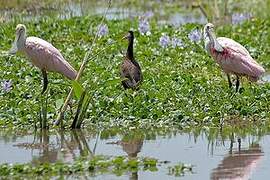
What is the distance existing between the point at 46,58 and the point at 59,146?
3.16 metres

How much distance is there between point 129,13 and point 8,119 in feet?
38.0

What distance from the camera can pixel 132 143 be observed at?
10.6 metres

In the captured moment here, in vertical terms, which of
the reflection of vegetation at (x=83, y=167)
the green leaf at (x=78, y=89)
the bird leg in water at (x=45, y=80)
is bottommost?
the reflection of vegetation at (x=83, y=167)

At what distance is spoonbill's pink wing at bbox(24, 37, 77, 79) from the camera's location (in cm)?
1320

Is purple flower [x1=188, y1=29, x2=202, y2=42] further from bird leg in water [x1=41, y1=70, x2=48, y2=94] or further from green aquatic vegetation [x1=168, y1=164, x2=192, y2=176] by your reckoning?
green aquatic vegetation [x1=168, y1=164, x2=192, y2=176]

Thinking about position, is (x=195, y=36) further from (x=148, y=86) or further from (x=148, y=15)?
(x=148, y=15)

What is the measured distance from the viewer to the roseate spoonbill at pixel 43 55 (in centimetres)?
1323

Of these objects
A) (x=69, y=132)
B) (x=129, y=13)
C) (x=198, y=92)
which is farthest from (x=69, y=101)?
(x=129, y=13)

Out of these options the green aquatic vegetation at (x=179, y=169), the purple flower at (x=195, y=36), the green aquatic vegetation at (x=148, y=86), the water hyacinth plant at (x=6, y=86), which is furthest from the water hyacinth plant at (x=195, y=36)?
the green aquatic vegetation at (x=179, y=169)

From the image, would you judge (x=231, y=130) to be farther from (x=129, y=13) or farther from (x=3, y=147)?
(x=129, y=13)

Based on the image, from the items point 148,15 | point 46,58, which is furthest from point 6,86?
point 148,15

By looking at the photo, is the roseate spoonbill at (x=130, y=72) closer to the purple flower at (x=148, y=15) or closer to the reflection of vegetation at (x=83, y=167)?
the reflection of vegetation at (x=83, y=167)

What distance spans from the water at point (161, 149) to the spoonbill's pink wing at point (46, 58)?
209cm

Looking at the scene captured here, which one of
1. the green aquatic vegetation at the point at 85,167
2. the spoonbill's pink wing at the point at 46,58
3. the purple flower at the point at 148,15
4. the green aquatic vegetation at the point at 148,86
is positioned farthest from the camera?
the purple flower at the point at 148,15
